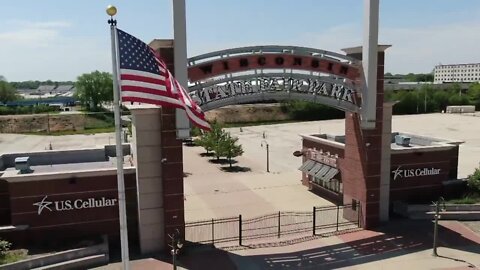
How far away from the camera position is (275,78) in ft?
56.6

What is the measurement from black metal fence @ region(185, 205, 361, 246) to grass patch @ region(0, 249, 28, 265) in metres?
6.19

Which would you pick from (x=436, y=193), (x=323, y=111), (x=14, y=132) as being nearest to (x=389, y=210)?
(x=436, y=193)

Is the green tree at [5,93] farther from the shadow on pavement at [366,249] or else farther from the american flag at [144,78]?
the american flag at [144,78]

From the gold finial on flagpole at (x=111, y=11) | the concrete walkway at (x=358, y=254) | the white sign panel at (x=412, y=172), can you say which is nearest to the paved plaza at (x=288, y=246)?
the concrete walkway at (x=358, y=254)

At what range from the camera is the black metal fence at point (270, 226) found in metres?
18.1

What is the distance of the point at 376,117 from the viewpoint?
18750mm

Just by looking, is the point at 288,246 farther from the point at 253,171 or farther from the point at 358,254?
the point at 253,171

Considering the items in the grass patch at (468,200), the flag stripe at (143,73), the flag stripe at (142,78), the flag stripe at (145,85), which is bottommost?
the grass patch at (468,200)

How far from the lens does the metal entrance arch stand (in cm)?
1633

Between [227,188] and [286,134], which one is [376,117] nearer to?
[227,188]

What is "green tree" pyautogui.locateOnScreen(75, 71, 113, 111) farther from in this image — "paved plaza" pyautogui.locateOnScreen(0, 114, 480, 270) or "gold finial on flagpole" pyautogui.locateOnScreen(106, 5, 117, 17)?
"gold finial on flagpole" pyautogui.locateOnScreen(106, 5, 117, 17)

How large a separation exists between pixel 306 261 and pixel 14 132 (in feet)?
234

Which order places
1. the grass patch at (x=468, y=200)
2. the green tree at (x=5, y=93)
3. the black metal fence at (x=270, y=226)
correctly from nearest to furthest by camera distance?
the black metal fence at (x=270, y=226)
the grass patch at (x=468, y=200)
the green tree at (x=5, y=93)

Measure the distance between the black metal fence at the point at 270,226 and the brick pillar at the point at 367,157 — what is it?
25.0 inches
